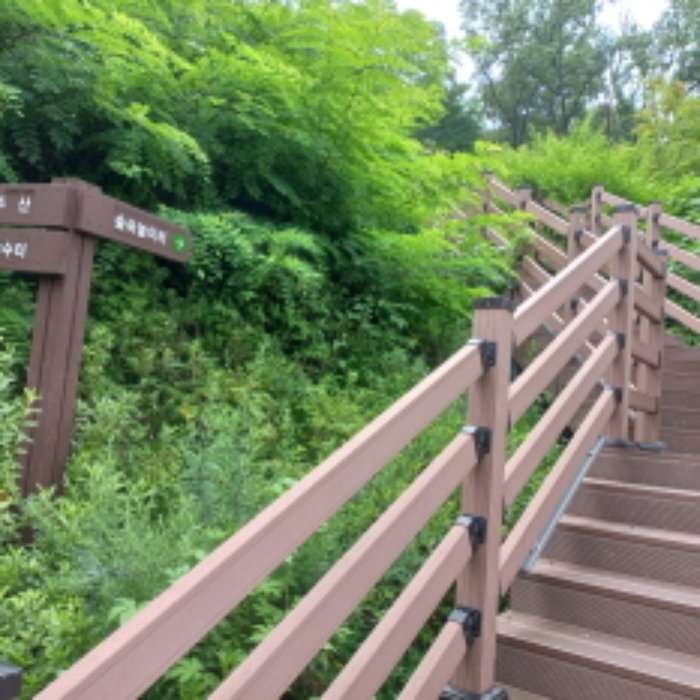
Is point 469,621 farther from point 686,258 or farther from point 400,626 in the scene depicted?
point 686,258

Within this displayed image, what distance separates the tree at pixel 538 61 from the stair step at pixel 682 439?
92.2 feet

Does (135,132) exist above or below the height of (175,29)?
below

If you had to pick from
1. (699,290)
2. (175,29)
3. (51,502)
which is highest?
(175,29)

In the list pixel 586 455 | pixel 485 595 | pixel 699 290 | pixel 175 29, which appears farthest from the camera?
pixel 699 290

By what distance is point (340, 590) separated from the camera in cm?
164

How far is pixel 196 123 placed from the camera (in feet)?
15.0

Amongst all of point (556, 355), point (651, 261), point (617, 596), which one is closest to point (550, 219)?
point (651, 261)

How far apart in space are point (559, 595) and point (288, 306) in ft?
8.41

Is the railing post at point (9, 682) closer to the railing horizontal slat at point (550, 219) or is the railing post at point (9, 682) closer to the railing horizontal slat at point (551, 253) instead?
the railing horizontal slat at point (551, 253)

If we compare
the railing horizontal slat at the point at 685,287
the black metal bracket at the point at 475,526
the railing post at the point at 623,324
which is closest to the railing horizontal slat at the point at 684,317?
the railing horizontal slat at the point at 685,287

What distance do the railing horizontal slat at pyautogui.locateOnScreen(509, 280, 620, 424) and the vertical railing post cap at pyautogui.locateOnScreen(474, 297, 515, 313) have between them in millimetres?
316

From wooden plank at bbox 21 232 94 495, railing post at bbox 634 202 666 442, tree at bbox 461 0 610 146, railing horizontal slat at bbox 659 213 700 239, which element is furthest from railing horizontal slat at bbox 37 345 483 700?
tree at bbox 461 0 610 146

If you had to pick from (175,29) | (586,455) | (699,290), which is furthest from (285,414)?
(699,290)

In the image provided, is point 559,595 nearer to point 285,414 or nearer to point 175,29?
point 285,414
